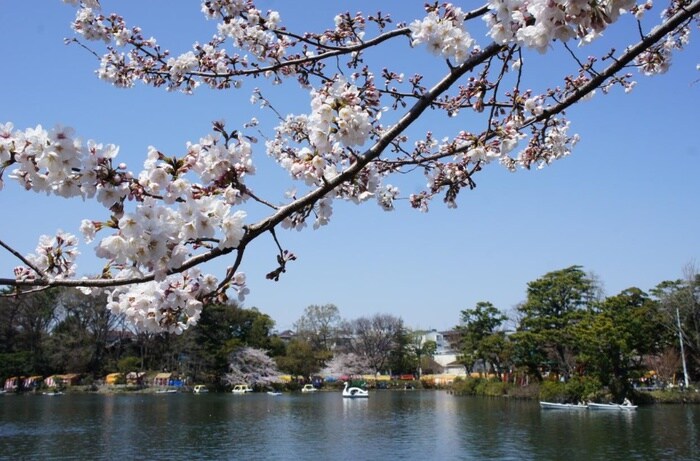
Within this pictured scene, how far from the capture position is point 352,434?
55.2 feet

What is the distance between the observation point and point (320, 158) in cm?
210

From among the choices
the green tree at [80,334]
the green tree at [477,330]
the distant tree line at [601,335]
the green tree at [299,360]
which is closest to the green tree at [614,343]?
the distant tree line at [601,335]

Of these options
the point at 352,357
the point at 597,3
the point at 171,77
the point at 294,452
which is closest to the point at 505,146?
the point at 597,3

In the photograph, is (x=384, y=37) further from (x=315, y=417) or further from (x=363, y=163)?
(x=315, y=417)

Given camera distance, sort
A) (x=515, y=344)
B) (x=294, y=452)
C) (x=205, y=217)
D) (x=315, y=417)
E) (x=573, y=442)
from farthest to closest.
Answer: (x=515, y=344) < (x=315, y=417) < (x=573, y=442) < (x=294, y=452) < (x=205, y=217)

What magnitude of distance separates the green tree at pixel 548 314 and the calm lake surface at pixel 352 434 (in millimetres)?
5050

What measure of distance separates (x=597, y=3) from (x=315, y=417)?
2218 centimetres

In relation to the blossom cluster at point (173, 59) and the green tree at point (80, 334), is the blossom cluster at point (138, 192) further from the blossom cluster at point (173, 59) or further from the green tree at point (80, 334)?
the green tree at point (80, 334)

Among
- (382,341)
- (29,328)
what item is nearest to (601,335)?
(382,341)

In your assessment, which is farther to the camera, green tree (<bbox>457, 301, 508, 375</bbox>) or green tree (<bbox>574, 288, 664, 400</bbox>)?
green tree (<bbox>457, 301, 508, 375</bbox>)

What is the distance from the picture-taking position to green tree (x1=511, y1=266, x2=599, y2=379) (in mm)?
28844

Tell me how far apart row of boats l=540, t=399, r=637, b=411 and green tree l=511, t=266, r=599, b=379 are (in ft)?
13.9

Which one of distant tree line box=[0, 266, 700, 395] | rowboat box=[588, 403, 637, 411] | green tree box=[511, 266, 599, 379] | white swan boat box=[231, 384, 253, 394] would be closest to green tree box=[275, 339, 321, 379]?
distant tree line box=[0, 266, 700, 395]

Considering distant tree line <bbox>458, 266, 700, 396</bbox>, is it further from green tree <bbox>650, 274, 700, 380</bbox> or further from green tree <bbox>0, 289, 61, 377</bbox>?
green tree <bbox>0, 289, 61, 377</bbox>
